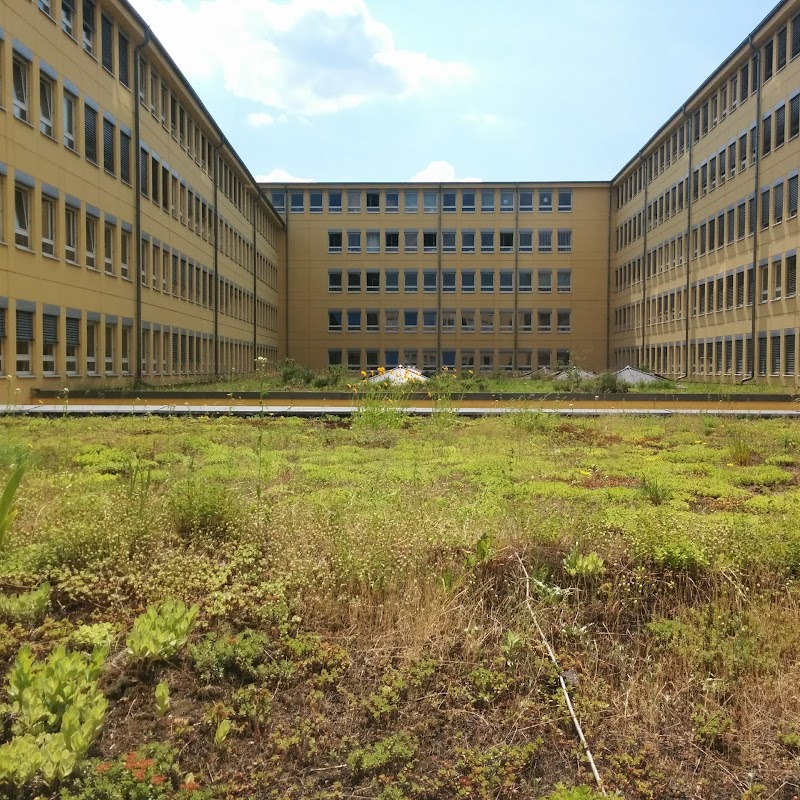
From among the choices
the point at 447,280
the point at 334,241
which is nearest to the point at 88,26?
the point at 334,241

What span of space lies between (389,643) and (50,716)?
5.92 feet

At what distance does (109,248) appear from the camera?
1278 inches

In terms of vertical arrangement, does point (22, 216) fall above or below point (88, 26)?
below

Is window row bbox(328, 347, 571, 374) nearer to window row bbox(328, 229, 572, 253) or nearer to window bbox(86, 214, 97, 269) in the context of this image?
window row bbox(328, 229, 572, 253)

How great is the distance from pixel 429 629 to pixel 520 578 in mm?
933

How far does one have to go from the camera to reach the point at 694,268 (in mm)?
52031

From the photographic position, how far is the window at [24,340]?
967 inches

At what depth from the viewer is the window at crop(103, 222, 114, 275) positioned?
32094 millimetres

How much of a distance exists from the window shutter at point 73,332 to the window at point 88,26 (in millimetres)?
9676

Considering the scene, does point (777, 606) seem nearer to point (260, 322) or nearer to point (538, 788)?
point (538, 788)

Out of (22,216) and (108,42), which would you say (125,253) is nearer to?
(108,42)

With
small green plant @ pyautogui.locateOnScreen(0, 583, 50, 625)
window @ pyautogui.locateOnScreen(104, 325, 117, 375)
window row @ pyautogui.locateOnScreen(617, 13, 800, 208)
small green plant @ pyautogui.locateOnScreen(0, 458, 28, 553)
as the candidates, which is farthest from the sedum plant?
window row @ pyautogui.locateOnScreen(617, 13, 800, 208)

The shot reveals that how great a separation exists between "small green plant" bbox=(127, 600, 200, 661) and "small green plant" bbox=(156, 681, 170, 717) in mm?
342

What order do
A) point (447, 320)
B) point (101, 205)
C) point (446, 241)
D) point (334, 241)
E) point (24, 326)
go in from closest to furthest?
point (24, 326) < point (101, 205) < point (446, 241) < point (334, 241) < point (447, 320)
